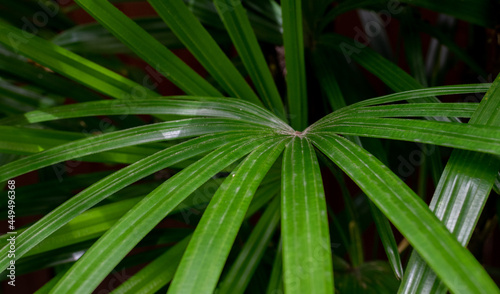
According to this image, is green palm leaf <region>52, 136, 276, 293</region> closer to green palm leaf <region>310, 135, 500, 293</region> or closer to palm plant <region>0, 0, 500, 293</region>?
palm plant <region>0, 0, 500, 293</region>

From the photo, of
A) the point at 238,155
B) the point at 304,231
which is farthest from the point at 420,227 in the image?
the point at 238,155

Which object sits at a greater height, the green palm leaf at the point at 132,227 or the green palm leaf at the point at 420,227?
the green palm leaf at the point at 132,227

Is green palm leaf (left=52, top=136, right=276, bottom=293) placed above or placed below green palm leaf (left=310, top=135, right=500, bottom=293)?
above

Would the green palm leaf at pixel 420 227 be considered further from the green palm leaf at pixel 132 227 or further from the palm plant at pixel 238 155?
the green palm leaf at pixel 132 227

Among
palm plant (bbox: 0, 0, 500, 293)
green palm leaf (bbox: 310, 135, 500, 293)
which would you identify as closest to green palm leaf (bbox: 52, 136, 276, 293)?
palm plant (bbox: 0, 0, 500, 293)

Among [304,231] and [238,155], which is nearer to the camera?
[304,231]

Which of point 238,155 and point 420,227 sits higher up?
point 238,155

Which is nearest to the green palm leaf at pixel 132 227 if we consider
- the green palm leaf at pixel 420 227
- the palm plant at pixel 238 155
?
the palm plant at pixel 238 155

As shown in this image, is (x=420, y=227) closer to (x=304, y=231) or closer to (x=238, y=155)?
(x=304, y=231)
